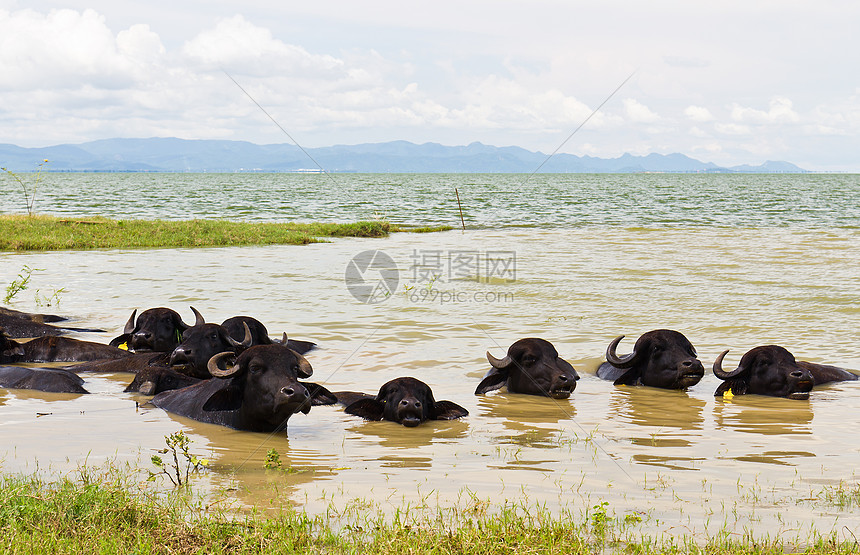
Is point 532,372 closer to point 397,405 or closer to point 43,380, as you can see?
point 397,405

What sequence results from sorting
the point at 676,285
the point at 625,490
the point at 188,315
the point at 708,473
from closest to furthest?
the point at 625,490, the point at 708,473, the point at 188,315, the point at 676,285

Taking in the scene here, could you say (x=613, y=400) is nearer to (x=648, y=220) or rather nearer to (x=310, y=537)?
(x=310, y=537)

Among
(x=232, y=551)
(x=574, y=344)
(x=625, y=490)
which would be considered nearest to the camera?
(x=232, y=551)

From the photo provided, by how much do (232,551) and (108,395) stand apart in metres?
4.65

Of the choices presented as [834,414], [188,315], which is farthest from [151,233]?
[834,414]

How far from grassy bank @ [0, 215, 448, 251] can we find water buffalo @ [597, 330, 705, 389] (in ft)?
61.2

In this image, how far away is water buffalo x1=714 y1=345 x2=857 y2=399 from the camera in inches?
329

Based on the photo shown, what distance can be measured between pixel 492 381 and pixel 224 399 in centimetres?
307

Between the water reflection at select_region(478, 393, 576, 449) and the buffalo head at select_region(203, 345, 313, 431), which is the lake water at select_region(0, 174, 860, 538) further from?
the buffalo head at select_region(203, 345, 313, 431)

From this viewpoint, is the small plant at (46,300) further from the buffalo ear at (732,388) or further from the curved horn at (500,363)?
the buffalo ear at (732,388)

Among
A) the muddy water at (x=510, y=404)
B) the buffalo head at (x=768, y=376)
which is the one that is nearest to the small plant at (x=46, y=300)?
the muddy water at (x=510, y=404)

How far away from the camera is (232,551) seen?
4.04 m

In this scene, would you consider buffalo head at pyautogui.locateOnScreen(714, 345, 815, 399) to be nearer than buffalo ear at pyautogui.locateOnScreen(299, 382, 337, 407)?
No

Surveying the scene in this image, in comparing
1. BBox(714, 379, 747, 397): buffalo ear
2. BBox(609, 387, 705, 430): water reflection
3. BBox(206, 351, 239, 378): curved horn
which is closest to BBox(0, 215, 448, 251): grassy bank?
BBox(206, 351, 239, 378): curved horn
